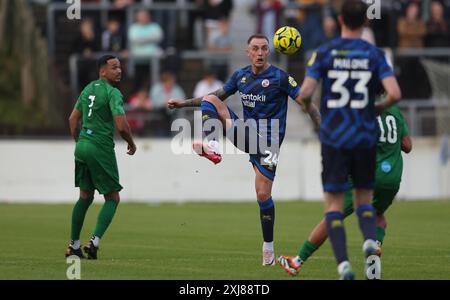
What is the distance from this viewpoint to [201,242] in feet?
54.4

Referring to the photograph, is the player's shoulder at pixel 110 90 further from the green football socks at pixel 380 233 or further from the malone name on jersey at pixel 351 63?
the malone name on jersey at pixel 351 63

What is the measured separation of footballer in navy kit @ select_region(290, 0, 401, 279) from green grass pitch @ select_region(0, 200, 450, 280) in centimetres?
144

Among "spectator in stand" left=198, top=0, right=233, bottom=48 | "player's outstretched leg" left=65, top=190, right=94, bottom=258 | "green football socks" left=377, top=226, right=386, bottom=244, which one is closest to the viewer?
"green football socks" left=377, top=226, right=386, bottom=244

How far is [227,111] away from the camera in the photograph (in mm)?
14477

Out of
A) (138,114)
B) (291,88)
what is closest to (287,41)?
(291,88)

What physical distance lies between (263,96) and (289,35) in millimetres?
777

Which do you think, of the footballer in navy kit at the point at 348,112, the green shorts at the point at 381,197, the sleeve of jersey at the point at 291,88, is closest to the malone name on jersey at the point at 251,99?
the sleeve of jersey at the point at 291,88

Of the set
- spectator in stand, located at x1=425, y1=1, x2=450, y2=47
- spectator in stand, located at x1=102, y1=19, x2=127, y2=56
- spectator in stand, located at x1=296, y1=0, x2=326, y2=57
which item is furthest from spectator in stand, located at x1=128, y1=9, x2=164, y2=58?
spectator in stand, located at x1=425, y1=1, x2=450, y2=47

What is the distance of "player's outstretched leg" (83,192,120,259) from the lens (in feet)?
46.1

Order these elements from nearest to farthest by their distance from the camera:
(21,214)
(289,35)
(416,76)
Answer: (289,35), (21,214), (416,76)

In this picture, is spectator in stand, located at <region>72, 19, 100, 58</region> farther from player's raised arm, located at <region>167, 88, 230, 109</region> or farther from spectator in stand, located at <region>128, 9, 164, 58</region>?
player's raised arm, located at <region>167, 88, 230, 109</region>
